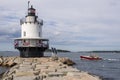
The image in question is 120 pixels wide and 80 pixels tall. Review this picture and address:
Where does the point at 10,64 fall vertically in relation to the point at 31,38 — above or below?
below

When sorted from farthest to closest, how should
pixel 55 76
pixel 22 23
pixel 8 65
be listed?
1. pixel 22 23
2. pixel 8 65
3. pixel 55 76

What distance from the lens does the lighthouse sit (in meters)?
36.3

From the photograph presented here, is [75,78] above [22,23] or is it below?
below

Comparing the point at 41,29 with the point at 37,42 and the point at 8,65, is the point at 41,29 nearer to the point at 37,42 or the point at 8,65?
the point at 37,42

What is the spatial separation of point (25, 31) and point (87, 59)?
92.0 ft

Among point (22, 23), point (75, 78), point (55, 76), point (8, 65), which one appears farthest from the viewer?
point (22, 23)

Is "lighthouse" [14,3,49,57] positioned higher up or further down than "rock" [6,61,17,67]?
higher up

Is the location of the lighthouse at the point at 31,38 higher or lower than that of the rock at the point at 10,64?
higher

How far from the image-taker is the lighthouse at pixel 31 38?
3631 cm

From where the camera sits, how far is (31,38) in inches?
1422

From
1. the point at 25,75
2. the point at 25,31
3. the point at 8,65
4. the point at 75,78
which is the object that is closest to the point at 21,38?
the point at 25,31

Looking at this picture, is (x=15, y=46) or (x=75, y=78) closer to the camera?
(x=75, y=78)

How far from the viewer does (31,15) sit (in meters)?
36.8

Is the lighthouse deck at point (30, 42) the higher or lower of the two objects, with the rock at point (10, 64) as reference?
higher
